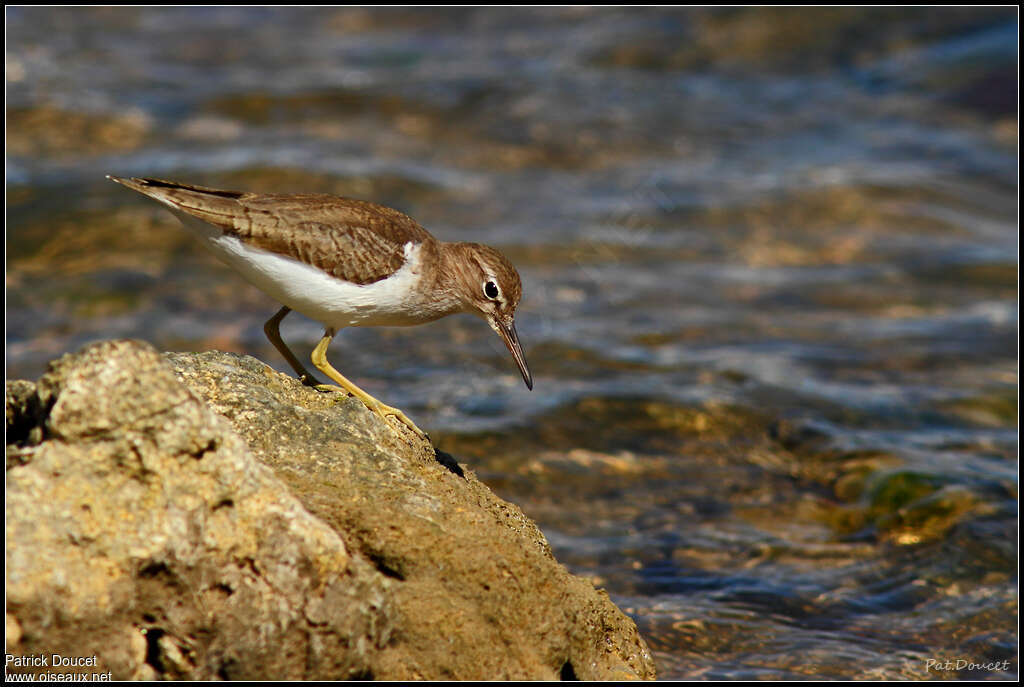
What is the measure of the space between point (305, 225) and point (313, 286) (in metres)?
0.35

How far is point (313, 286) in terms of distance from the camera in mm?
5699

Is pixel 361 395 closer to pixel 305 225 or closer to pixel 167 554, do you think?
pixel 305 225

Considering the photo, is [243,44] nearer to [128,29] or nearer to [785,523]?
[128,29]

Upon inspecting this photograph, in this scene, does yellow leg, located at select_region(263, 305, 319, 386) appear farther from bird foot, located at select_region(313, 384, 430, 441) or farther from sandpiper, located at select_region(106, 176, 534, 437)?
bird foot, located at select_region(313, 384, 430, 441)

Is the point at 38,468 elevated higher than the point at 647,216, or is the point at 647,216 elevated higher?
the point at 38,468

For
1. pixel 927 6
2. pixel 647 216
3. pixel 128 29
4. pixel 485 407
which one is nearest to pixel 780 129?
pixel 647 216

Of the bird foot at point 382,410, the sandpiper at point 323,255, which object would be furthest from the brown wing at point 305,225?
the bird foot at point 382,410

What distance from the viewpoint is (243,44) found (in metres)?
18.3

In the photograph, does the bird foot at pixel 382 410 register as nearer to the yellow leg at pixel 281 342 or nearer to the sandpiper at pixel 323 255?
the sandpiper at pixel 323 255

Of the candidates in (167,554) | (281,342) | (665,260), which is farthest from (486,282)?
(665,260)

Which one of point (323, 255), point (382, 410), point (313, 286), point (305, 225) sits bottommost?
point (382, 410)

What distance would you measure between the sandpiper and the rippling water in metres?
2.42

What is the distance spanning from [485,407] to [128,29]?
12.2 meters

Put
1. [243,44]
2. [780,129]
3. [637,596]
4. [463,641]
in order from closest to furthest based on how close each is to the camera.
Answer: [463,641] < [637,596] < [780,129] < [243,44]
